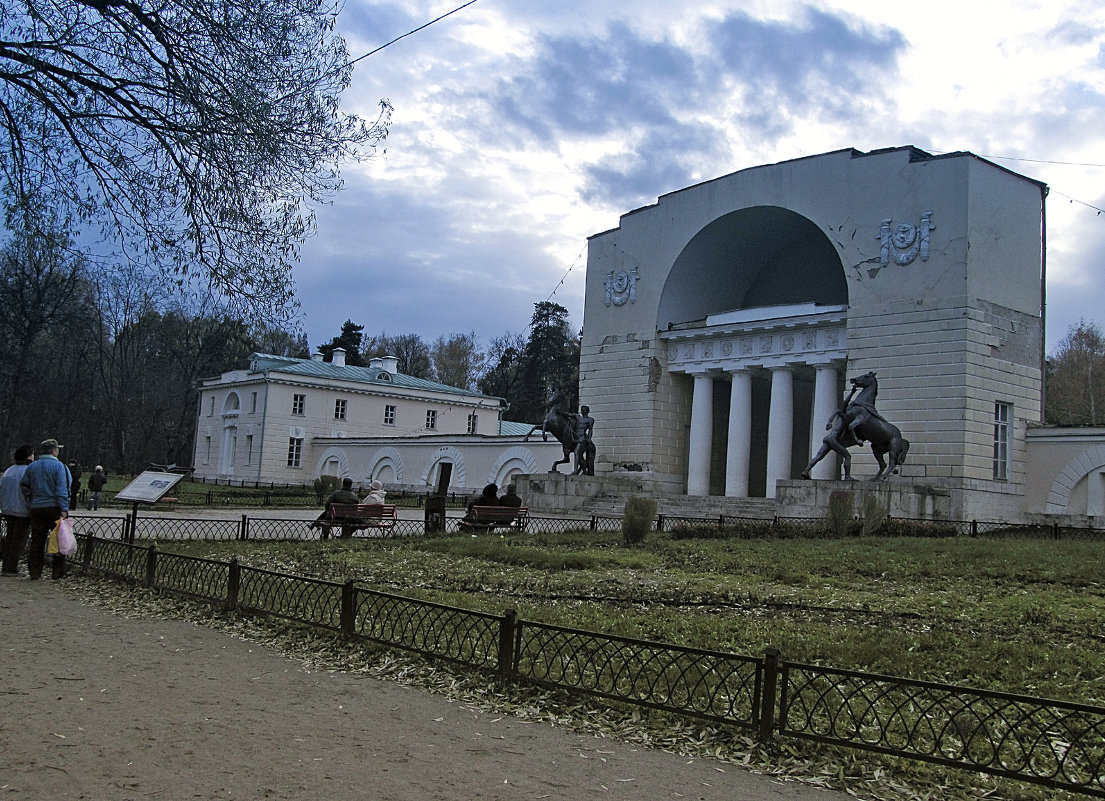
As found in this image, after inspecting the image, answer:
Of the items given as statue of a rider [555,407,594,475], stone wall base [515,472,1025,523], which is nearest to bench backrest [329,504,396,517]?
stone wall base [515,472,1025,523]

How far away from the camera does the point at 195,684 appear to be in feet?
19.8

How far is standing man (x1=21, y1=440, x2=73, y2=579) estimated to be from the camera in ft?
33.2

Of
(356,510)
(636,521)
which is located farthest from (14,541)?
(636,521)

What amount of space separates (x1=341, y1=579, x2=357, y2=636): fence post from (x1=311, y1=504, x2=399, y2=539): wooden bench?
9463mm

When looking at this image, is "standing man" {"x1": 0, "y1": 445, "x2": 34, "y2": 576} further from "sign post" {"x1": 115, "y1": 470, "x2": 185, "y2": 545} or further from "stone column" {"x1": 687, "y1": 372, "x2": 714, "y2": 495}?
"stone column" {"x1": 687, "y1": 372, "x2": 714, "y2": 495}

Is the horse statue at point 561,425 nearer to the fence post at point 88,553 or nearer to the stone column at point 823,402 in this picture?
the stone column at point 823,402

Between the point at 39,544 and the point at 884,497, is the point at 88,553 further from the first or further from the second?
the point at 884,497

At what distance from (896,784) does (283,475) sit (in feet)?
154

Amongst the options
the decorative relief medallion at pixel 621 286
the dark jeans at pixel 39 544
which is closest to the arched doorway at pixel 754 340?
the decorative relief medallion at pixel 621 286

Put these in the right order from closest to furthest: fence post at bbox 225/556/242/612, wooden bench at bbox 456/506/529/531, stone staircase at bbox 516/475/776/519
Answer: fence post at bbox 225/556/242/612, wooden bench at bbox 456/506/529/531, stone staircase at bbox 516/475/776/519

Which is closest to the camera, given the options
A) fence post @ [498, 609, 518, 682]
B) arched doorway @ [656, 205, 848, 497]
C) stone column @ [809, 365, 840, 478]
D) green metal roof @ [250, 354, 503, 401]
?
fence post @ [498, 609, 518, 682]

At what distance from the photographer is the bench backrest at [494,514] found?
1828cm

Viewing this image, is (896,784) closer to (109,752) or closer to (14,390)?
(109,752)

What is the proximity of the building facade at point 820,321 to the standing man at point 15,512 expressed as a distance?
19.3 metres
